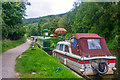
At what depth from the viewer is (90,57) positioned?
863cm

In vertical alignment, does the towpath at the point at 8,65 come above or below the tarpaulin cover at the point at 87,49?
below

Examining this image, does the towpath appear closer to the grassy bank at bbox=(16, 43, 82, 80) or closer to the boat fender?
the grassy bank at bbox=(16, 43, 82, 80)

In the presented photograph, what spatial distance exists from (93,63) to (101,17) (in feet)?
57.3

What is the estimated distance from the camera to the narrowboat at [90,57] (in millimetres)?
8430

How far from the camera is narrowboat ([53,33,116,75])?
8430 millimetres

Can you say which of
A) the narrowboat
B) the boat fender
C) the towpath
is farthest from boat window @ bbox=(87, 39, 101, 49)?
the towpath

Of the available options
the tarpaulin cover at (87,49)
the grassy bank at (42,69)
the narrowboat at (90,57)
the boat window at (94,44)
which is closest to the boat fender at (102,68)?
the narrowboat at (90,57)

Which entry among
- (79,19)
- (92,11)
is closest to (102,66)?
(92,11)

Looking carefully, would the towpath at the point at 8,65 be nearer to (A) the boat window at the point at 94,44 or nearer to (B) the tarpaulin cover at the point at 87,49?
(B) the tarpaulin cover at the point at 87,49

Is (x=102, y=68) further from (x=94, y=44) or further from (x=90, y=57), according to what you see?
(x=94, y=44)

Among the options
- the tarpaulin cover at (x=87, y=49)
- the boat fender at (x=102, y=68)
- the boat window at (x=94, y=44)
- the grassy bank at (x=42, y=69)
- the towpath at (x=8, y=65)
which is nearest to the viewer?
the grassy bank at (x=42, y=69)

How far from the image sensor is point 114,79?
332 inches

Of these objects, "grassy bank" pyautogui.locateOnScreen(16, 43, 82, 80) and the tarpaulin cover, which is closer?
"grassy bank" pyautogui.locateOnScreen(16, 43, 82, 80)

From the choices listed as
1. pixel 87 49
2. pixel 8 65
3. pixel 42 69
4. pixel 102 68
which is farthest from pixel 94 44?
pixel 8 65
